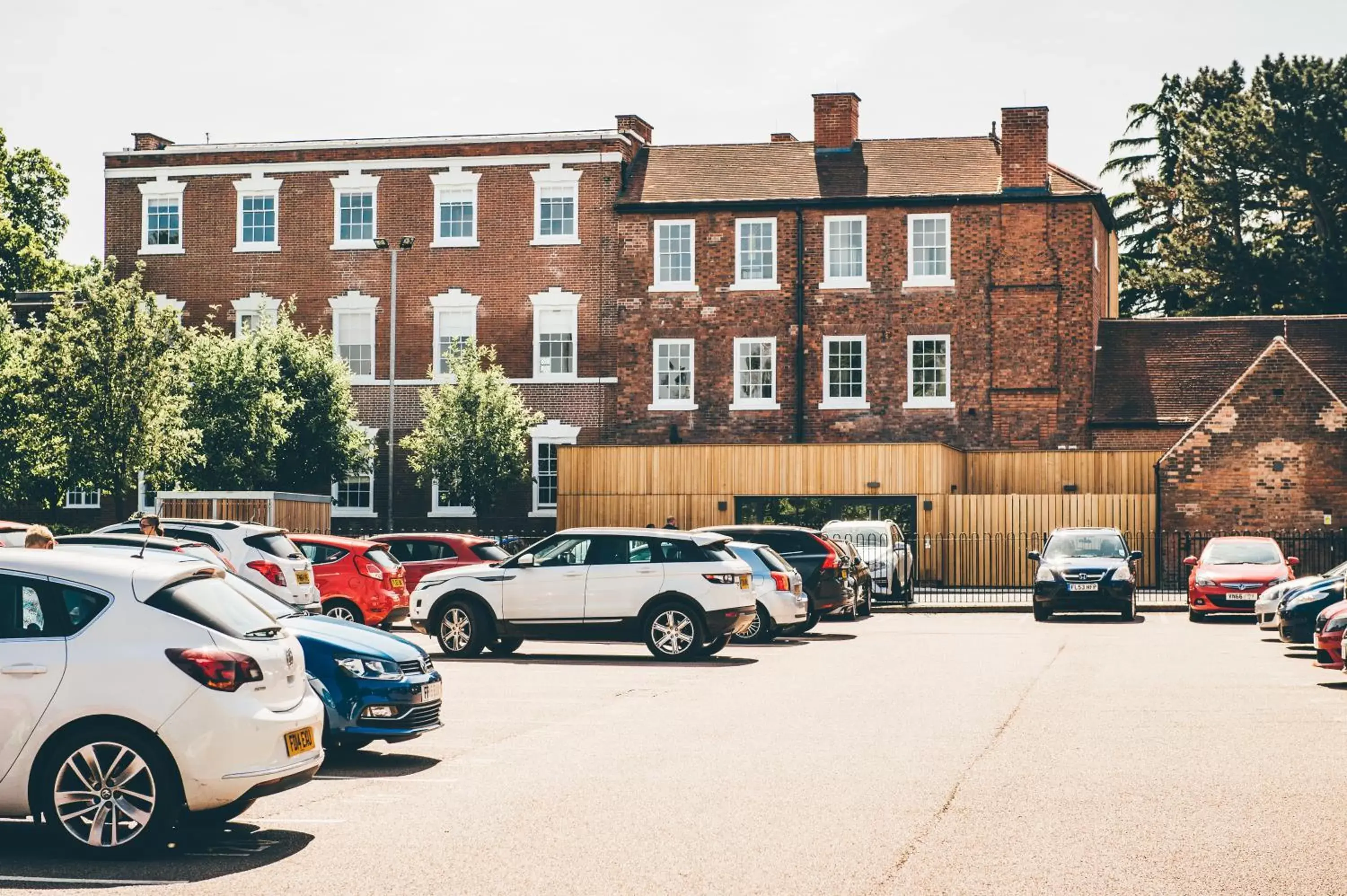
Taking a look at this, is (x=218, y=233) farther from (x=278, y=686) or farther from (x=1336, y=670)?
(x=278, y=686)

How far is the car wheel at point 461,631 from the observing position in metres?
22.0

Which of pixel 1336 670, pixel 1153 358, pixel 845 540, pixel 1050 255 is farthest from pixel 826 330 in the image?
pixel 1336 670

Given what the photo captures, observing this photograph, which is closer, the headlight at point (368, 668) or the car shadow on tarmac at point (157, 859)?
the car shadow on tarmac at point (157, 859)

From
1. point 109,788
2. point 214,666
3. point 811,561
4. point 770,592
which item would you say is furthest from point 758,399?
point 109,788

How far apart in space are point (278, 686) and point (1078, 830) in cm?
446

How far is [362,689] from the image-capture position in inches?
481

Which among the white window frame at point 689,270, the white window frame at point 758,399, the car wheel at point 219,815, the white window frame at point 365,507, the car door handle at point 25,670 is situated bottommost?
the car wheel at point 219,815

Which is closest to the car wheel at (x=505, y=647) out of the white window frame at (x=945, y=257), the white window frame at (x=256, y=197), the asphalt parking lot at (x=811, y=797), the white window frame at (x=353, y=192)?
the asphalt parking lot at (x=811, y=797)

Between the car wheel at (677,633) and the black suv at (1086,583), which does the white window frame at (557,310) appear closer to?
the black suv at (1086,583)

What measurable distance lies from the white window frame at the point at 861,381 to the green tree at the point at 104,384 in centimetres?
1812

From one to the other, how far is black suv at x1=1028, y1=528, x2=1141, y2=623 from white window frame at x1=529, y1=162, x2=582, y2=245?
20099 millimetres

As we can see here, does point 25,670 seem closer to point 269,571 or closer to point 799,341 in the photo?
point 269,571

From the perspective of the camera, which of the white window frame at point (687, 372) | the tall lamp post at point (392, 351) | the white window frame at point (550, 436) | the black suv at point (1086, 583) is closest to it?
the black suv at point (1086, 583)

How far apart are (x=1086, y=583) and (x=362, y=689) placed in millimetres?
21465
